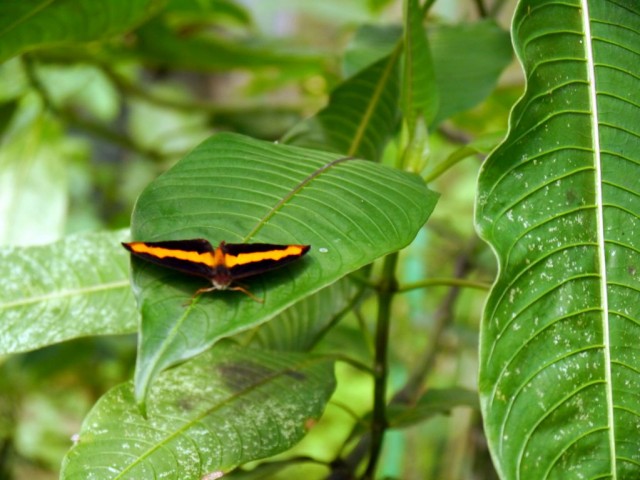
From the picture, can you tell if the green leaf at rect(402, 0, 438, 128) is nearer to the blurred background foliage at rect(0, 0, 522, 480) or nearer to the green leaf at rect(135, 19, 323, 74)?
the blurred background foliage at rect(0, 0, 522, 480)

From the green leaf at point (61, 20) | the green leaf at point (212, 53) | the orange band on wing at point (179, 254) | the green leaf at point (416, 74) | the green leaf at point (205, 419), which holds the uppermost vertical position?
the green leaf at point (212, 53)

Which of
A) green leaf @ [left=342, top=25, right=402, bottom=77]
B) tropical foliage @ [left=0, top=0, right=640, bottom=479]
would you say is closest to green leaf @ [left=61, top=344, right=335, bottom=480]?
tropical foliage @ [left=0, top=0, right=640, bottom=479]

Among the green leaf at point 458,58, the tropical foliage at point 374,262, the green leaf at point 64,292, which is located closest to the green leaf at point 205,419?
the tropical foliage at point 374,262

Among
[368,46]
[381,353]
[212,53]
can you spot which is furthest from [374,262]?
[212,53]

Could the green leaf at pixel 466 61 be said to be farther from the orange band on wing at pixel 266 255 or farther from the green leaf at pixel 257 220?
the orange band on wing at pixel 266 255

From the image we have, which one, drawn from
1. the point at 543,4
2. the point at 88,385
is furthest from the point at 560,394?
the point at 88,385

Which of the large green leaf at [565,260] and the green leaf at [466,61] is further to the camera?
the green leaf at [466,61]
